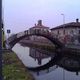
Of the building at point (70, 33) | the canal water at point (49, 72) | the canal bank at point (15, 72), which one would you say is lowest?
the canal water at point (49, 72)

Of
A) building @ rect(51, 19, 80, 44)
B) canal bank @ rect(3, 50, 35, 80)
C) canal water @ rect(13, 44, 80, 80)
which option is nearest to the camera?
canal bank @ rect(3, 50, 35, 80)

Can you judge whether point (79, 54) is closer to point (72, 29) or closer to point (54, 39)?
point (54, 39)

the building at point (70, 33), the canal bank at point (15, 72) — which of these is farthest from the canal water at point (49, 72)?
the building at point (70, 33)

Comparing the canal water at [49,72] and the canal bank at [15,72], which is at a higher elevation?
the canal bank at [15,72]

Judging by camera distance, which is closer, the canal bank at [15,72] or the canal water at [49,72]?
the canal bank at [15,72]

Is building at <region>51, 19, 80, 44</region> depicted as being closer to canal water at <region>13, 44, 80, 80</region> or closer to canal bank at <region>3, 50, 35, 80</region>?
canal water at <region>13, 44, 80, 80</region>

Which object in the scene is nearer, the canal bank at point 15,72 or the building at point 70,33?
the canal bank at point 15,72

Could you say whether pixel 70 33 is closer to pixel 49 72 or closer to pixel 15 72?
pixel 49 72

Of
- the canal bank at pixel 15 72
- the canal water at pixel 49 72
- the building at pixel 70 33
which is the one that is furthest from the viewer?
the building at pixel 70 33

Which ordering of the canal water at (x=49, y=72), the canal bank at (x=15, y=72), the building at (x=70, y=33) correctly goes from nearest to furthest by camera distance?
1. the canal bank at (x=15, y=72)
2. the canal water at (x=49, y=72)
3. the building at (x=70, y=33)

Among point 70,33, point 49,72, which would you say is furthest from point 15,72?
point 70,33

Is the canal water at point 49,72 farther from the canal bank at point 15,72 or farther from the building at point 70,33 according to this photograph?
the building at point 70,33

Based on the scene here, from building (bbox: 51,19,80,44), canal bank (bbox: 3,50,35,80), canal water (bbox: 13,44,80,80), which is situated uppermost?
building (bbox: 51,19,80,44)

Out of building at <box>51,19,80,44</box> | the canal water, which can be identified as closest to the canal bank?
the canal water
